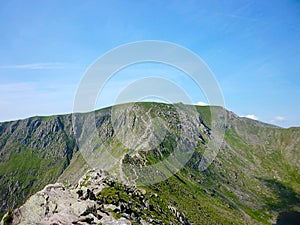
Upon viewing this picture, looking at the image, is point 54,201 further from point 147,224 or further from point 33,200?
point 147,224

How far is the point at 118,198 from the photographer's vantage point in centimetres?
10219

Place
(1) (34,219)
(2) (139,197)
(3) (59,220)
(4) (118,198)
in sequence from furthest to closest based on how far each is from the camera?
(2) (139,197), (4) (118,198), (1) (34,219), (3) (59,220)

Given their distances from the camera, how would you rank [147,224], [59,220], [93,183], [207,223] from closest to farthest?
[59,220]
[147,224]
[93,183]
[207,223]

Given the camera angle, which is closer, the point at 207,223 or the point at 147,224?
the point at 147,224

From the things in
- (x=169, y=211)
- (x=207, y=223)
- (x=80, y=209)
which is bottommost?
(x=207, y=223)

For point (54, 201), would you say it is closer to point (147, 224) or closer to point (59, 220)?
point (59, 220)

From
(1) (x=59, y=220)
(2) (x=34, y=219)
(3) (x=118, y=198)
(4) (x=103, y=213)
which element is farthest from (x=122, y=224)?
(3) (x=118, y=198)

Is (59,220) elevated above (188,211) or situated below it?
above

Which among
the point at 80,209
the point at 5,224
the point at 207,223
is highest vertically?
the point at 80,209

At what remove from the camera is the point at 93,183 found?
12156cm

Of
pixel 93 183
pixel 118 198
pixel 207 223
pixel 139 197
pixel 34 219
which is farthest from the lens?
pixel 207 223

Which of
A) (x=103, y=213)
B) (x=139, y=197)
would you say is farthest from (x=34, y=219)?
(x=139, y=197)

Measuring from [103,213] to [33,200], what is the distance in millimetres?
15362

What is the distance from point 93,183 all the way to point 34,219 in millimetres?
67697
